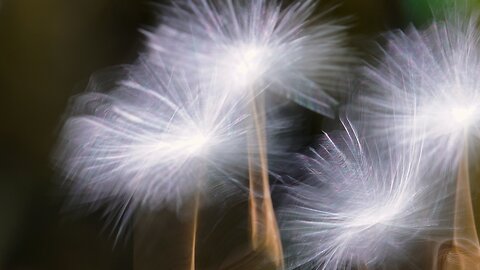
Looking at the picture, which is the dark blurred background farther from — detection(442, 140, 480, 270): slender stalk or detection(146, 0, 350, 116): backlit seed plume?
detection(442, 140, 480, 270): slender stalk

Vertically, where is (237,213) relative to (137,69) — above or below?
below

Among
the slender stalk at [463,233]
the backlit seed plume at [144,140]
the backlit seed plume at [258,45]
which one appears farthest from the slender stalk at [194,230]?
the slender stalk at [463,233]

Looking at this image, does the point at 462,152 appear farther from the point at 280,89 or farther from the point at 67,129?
the point at 67,129

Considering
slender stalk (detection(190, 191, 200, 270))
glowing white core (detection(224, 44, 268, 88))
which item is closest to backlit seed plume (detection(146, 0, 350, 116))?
glowing white core (detection(224, 44, 268, 88))

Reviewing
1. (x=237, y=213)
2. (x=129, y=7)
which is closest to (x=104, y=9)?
(x=129, y=7)

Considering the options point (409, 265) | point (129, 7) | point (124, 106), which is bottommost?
point (409, 265)

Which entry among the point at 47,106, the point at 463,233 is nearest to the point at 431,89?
the point at 463,233

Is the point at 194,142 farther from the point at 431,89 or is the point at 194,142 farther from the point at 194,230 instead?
the point at 431,89

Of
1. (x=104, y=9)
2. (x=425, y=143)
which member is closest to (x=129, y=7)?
(x=104, y=9)
